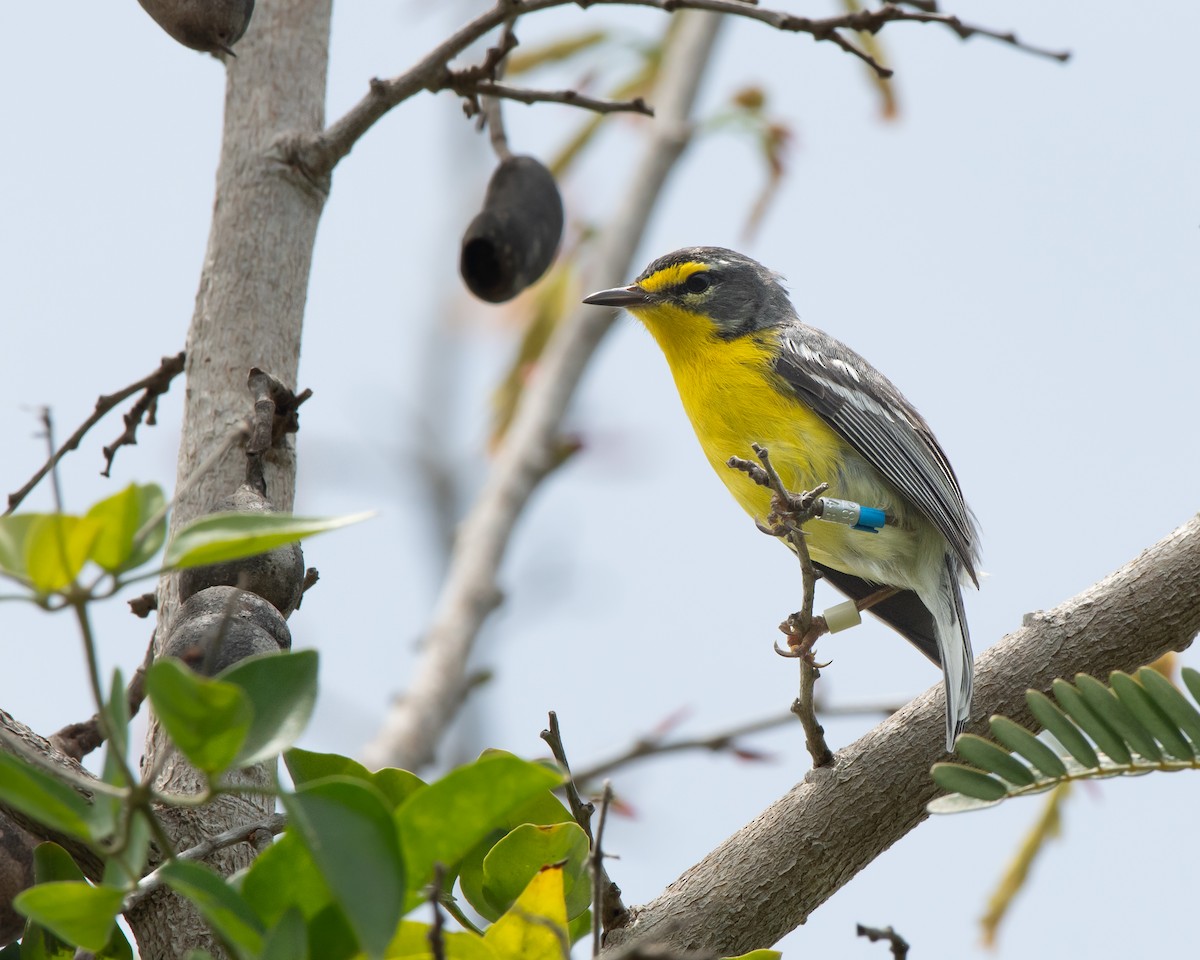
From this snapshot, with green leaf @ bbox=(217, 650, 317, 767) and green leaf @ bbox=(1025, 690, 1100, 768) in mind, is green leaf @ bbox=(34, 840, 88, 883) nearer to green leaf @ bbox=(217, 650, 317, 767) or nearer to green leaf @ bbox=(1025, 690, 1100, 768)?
green leaf @ bbox=(217, 650, 317, 767)

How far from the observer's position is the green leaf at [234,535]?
109cm

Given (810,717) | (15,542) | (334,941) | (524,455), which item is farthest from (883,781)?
(524,455)

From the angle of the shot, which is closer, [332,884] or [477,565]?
[332,884]

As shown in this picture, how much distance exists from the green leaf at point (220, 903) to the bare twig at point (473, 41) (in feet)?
5.80

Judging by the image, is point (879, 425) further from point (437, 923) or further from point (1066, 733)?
A: point (437, 923)

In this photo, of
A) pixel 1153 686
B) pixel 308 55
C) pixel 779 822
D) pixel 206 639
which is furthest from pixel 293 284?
pixel 1153 686

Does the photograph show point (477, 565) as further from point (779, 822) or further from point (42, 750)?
point (42, 750)

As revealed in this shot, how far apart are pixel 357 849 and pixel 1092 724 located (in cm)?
95

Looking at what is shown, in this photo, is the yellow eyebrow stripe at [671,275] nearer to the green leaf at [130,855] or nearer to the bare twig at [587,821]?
the bare twig at [587,821]

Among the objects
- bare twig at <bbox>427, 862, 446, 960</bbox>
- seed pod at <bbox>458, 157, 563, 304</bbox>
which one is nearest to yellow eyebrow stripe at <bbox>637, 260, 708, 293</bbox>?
seed pod at <bbox>458, 157, 563, 304</bbox>

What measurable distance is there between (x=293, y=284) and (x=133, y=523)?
1.54m

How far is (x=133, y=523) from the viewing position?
1.05m

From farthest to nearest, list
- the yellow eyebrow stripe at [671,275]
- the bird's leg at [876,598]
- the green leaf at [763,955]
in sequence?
the yellow eyebrow stripe at [671,275], the bird's leg at [876,598], the green leaf at [763,955]

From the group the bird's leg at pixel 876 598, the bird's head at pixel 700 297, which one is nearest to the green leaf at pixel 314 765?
the bird's leg at pixel 876 598
